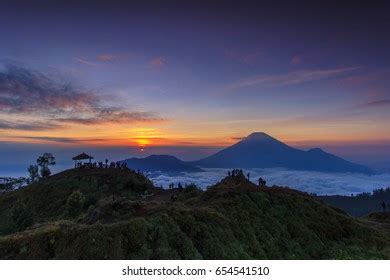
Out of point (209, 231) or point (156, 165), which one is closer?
A: point (209, 231)

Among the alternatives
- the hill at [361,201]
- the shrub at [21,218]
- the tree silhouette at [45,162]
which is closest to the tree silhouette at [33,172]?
the tree silhouette at [45,162]

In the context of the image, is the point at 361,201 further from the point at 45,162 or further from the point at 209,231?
the point at 209,231

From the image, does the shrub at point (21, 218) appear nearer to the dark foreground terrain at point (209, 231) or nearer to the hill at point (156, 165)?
the dark foreground terrain at point (209, 231)

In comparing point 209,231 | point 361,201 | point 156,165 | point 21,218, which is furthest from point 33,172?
point 361,201

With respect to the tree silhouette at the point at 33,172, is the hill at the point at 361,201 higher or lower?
lower

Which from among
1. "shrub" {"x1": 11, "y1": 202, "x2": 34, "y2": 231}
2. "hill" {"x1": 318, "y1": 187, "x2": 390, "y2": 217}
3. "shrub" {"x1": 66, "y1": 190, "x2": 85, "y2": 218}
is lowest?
"hill" {"x1": 318, "y1": 187, "x2": 390, "y2": 217}

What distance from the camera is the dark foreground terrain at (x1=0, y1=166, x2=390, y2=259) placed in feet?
46.4

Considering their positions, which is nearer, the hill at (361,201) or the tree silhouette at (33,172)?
the tree silhouette at (33,172)

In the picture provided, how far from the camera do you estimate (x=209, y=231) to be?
16953 millimetres

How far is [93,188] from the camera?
155 feet

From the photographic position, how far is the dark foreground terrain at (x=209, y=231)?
557 inches

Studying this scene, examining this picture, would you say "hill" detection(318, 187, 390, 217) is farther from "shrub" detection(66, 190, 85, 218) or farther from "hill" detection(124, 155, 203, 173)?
"shrub" detection(66, 190, 85, 218)

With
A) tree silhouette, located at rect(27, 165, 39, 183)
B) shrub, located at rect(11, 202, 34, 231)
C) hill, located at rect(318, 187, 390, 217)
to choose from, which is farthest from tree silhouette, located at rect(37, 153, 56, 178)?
hill, located at rect(318, 187, 390, 217)
